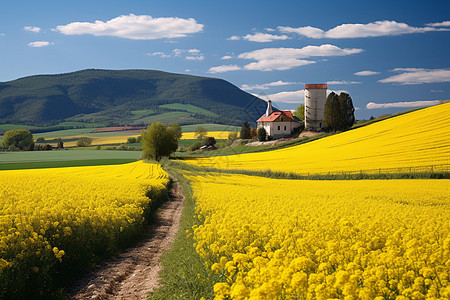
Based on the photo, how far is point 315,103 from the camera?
3063 inches

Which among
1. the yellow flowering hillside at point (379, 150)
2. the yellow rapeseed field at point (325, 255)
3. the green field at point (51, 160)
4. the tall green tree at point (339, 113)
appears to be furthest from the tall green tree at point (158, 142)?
the yellow rapeseed field at point (325, 255)

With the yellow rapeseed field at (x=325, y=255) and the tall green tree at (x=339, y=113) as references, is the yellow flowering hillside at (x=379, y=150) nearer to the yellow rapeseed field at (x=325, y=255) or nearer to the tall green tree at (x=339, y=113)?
the yellow rapeseed field at (x=325, y=255)

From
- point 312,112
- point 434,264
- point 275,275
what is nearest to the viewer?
point 275,275

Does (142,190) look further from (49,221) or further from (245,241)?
(245,241)

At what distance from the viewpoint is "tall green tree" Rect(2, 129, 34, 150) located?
8025 centimetres

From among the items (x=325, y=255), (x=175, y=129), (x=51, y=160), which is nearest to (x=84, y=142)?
(x=175, y=129)

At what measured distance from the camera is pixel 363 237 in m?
7.07

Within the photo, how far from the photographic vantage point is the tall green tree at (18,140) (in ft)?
263

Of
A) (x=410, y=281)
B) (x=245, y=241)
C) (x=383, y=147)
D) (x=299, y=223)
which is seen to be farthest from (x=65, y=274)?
(x=383, y=147)

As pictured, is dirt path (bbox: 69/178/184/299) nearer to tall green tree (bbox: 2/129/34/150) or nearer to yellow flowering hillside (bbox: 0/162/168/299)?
yellow flowering hillside (bbox: 0/162/168/299)

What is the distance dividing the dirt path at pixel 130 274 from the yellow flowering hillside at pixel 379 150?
406 inches

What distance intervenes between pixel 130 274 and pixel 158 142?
5001cm

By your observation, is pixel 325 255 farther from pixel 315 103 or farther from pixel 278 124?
pixel 315 103

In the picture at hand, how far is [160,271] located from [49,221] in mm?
2899
